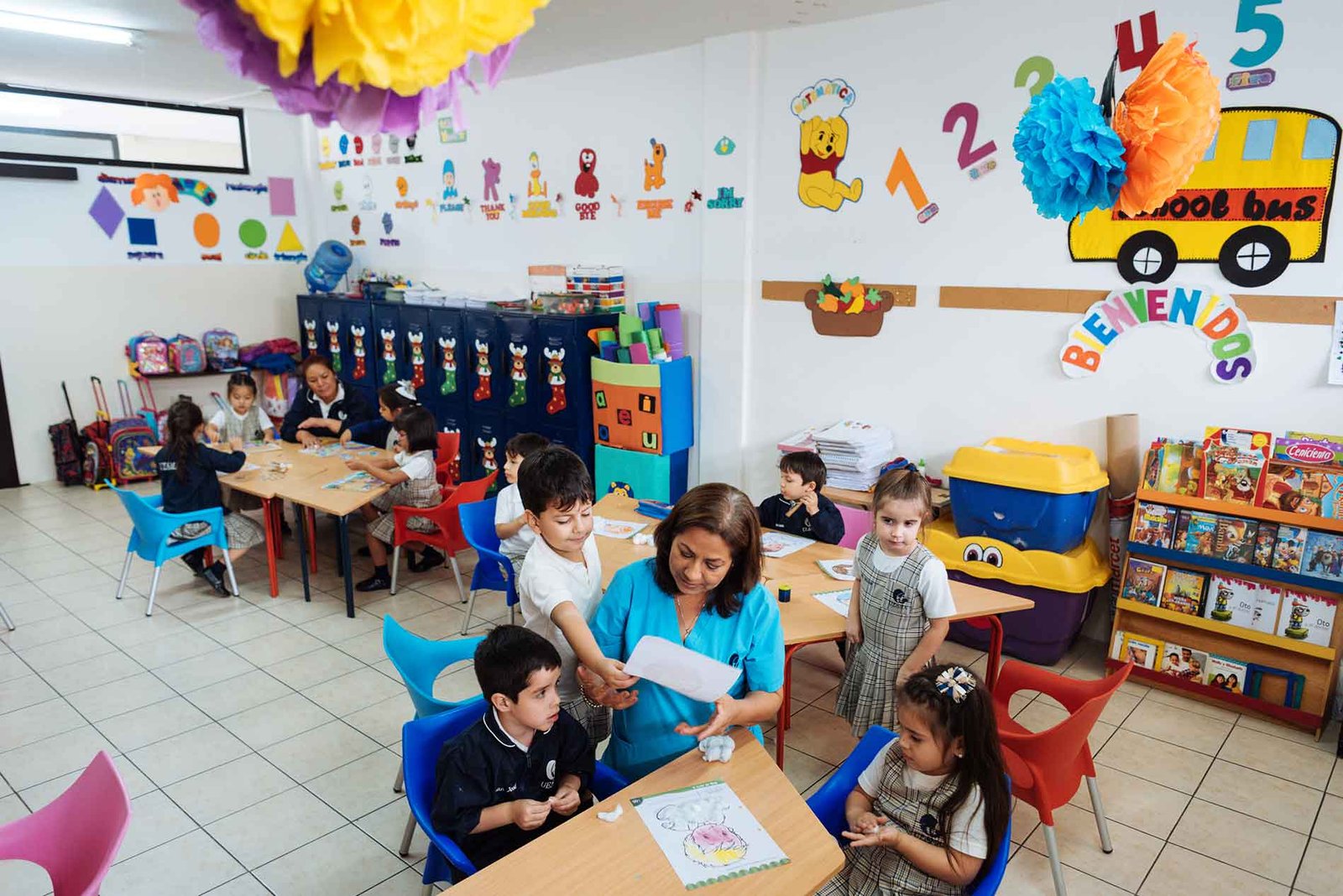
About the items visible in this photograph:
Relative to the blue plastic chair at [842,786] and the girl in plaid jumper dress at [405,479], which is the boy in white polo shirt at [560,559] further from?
the girl in plaid jumper dress at [405,479]

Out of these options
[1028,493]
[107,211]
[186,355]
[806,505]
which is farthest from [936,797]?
[107,211]

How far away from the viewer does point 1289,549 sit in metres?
3.54

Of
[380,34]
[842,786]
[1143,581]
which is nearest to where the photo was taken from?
[380,34]

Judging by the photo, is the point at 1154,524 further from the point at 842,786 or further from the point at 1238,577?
the point at 842,786

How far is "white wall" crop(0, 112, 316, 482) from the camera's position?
6930mm

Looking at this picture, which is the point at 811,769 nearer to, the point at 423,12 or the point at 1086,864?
the point at 1086,864

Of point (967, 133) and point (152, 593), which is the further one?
point (152, 593)

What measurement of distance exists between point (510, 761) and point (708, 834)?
0.51 meters

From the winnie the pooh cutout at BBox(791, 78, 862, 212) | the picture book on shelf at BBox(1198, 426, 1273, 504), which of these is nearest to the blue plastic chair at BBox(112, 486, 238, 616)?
the winnie the pooh cutout at BBox(791, 78, 862, 212)

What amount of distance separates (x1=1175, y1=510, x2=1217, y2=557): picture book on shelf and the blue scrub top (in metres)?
2.57

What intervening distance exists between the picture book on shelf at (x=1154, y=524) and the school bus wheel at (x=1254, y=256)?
42.0 inches

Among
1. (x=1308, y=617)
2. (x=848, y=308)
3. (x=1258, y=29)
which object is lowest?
(x=1308, y=617)

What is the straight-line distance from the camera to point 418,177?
7.33 m

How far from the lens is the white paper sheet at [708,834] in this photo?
170 cm
